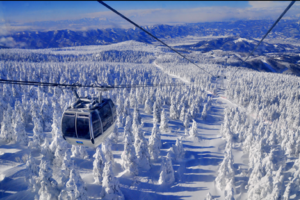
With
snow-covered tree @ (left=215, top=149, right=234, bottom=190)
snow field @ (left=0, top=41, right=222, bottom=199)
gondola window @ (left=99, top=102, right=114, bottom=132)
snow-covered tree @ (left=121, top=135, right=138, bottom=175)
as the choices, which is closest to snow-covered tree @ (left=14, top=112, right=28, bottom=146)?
snow field @ (left=0, top=41, right=222, bottom=199)

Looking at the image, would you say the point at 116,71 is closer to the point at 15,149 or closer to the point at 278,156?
the point at 15,149

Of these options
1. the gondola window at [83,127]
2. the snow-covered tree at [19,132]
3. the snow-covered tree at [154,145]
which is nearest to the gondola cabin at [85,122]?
the gondola window at [83,127]

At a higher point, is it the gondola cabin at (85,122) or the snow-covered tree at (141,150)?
the gondola cabin at (85,122)

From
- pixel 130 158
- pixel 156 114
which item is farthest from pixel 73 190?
pixel 156 114

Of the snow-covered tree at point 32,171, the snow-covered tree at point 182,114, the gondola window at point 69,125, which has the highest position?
the gondola window at point 69,125

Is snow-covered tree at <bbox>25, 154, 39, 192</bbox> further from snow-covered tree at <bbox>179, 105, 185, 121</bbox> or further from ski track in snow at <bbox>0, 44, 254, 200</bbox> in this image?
snow-covered tree at <bbox>179, 105, 185, 121</bbox>

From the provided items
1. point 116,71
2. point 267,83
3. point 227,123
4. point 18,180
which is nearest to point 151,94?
point 227,123

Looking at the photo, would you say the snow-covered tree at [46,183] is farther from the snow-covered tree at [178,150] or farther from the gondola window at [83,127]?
the snow-covered tree at [178,150]

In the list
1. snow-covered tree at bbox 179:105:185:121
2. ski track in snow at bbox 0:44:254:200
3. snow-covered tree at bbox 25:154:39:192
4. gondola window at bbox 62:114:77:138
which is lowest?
ski track in snow at bbox 0:44:254:200
